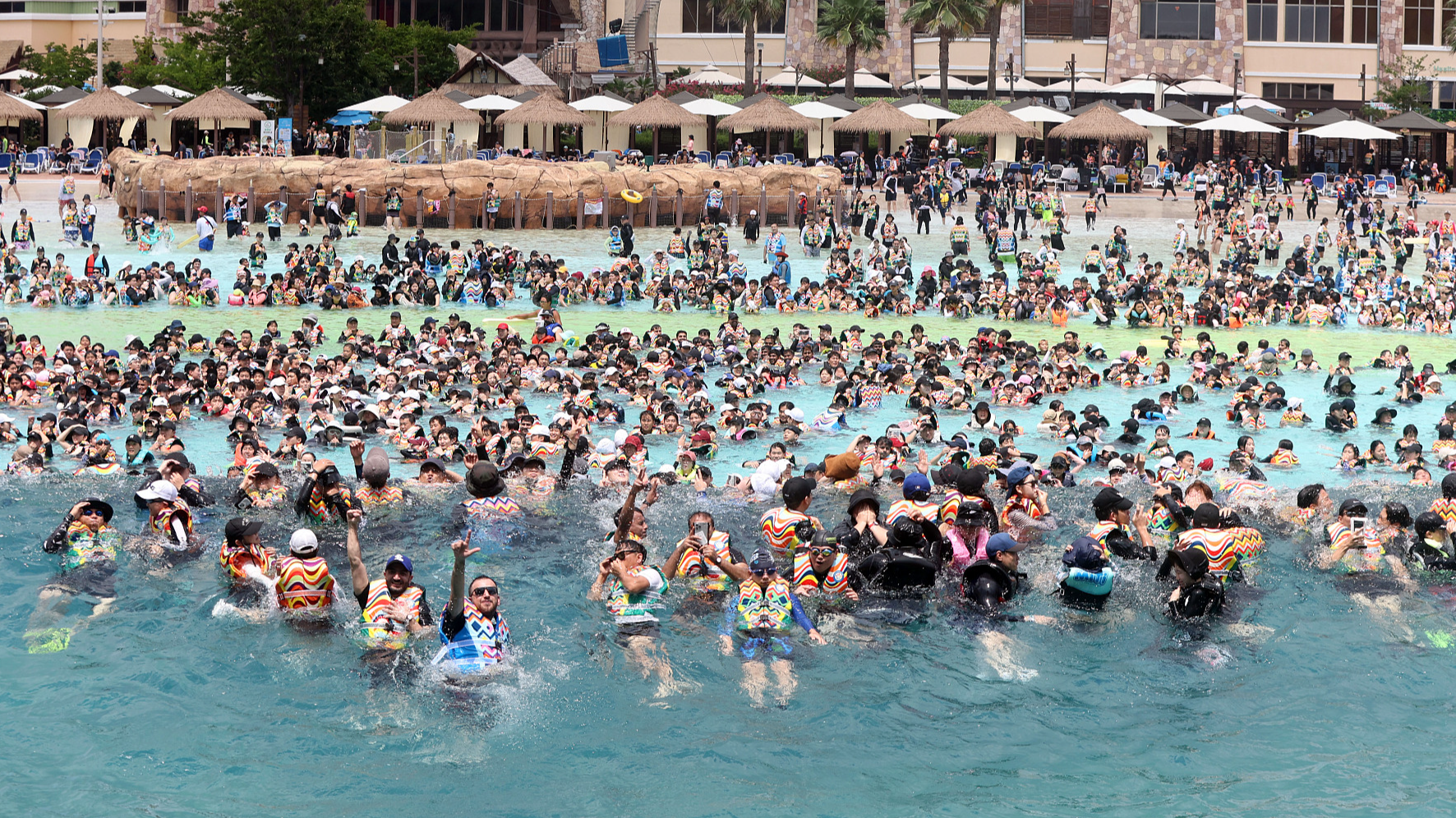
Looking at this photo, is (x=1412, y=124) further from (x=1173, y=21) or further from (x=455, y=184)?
(x=455, y=184)

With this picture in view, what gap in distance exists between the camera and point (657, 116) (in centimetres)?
4631

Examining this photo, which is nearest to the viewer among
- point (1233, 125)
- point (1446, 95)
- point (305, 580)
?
Result: point (305, 580)

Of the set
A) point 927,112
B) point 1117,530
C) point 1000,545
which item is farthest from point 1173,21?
point 1000,545

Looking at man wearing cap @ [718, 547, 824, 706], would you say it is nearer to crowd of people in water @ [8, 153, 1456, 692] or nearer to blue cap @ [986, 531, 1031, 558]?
crowd of people in water @ [8, 153, 1456, 692]

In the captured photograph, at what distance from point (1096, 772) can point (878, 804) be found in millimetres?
1717

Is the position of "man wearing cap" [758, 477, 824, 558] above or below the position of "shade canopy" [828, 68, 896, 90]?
below

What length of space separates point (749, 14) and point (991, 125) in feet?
53.9

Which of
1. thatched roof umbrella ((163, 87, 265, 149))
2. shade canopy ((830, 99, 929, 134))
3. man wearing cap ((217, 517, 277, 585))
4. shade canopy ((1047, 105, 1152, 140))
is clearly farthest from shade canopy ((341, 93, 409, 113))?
man wearing cap ((217, 517, 277, 585))

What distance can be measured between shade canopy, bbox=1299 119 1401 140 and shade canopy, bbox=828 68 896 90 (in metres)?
16.3

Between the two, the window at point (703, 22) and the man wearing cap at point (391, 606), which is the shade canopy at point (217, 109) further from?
the man wearing cap at point (391, 606)

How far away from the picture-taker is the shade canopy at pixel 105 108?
46938 millimetres

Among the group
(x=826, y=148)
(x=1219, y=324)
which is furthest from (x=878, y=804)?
(x=826, y=148)

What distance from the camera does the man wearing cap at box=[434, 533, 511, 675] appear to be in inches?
446

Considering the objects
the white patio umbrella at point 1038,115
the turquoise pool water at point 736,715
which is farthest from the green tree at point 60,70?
the turquoise pool water at point 736,715
